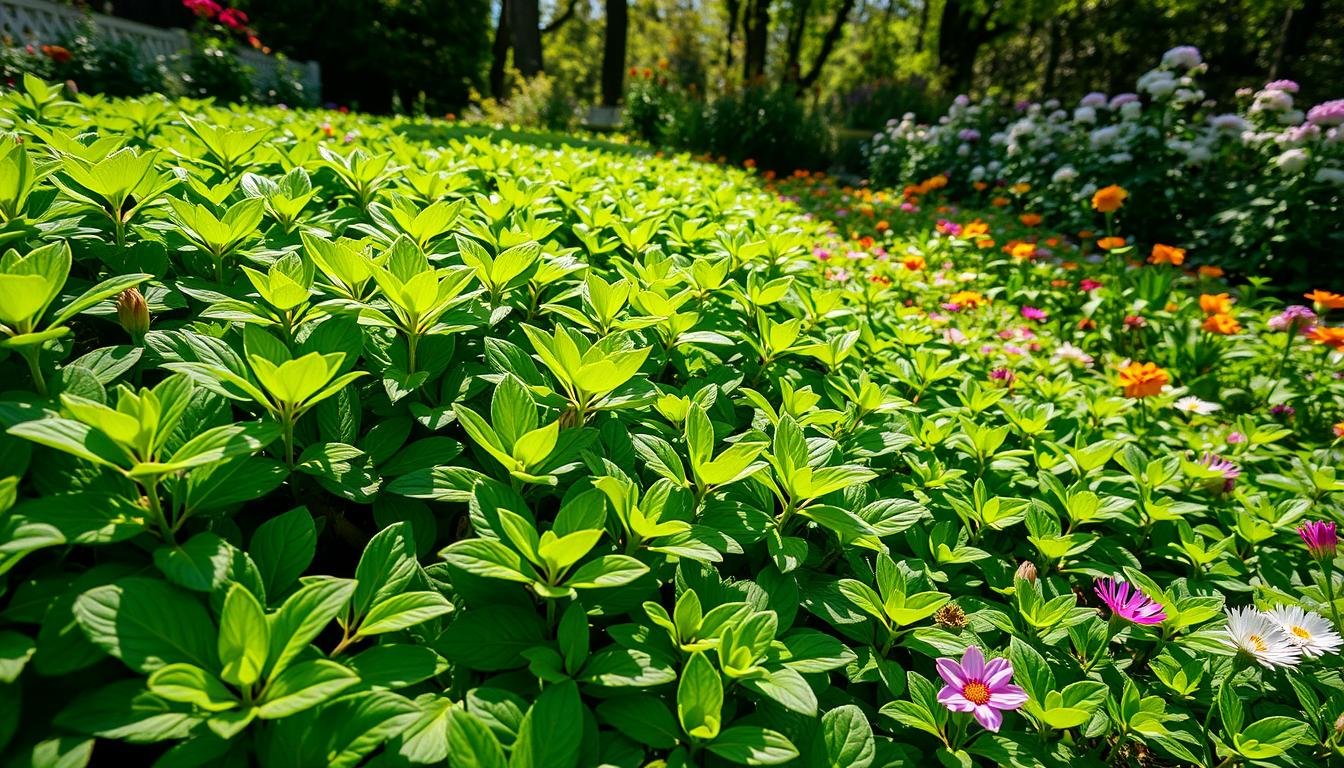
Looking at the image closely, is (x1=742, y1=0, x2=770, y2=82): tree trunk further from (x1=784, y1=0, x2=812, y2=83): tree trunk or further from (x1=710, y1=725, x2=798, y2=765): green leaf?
(x1=710, y1=725, x2=798, y2=765): green leaf

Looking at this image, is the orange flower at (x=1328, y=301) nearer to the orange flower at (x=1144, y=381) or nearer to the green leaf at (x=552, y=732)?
the orange flower at (x=1144, y=381)

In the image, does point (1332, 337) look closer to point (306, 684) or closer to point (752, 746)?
point (752, 746)

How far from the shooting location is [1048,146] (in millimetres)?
7648

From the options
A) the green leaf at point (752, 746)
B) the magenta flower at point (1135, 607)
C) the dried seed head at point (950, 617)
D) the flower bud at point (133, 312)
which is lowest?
the magenta flower at point (1135, 607)

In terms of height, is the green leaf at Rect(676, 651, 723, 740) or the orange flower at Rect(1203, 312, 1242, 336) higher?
the orange flower at Rect(1203, 312, 1242, 336)

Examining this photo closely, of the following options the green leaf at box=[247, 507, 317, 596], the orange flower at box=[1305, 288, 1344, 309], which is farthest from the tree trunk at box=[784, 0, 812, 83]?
the green leaf at box=[247, 507, 317, 596]

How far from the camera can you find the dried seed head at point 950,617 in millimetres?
1134

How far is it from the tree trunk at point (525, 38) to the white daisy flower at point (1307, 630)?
17.0 meters

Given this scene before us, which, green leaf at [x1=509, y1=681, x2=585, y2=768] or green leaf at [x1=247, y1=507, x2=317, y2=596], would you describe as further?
green leaf at [x1=247, y1=507, x2=317, y2=596]

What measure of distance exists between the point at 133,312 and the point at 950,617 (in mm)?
1491

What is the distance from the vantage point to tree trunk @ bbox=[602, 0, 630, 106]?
1620 centimetres

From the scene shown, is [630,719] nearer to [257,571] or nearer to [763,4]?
[257,571]

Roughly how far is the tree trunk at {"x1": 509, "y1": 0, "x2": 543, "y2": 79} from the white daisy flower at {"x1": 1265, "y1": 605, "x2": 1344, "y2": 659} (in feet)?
55.8

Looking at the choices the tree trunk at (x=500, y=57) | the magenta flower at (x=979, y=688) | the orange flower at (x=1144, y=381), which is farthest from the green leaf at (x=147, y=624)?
the tree trunk at (x=500, y=57)
